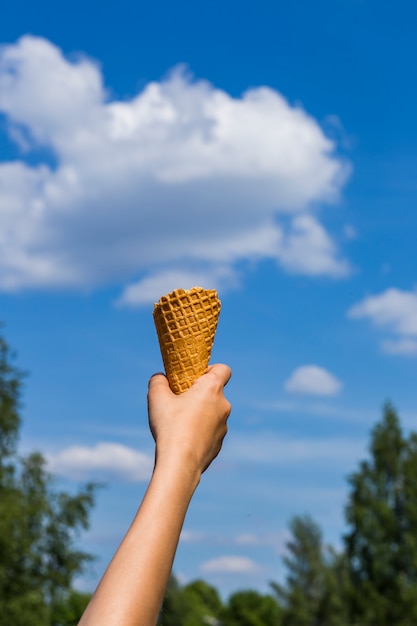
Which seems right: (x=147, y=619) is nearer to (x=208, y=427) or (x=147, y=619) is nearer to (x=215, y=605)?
(x=208, y=427)

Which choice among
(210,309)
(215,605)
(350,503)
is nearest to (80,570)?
(350,503)

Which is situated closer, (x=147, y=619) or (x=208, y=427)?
(x=147, y=619)

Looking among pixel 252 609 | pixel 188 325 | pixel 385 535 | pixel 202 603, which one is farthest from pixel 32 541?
pixel 202 603

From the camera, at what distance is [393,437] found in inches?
1724

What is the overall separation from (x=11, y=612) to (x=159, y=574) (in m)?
33.1

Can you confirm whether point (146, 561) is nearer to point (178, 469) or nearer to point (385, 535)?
point (178, 469)

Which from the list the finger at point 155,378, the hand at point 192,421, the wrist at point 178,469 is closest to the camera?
the wrist at point 178,469

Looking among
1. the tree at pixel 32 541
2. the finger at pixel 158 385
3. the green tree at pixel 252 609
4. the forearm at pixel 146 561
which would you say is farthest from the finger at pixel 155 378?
the green tree at pixel 252 609

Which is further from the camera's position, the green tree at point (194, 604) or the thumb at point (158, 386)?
the green tree at point (194, 604)

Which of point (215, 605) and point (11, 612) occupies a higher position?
point (215, 605)

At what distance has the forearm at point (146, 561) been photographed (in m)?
2.55

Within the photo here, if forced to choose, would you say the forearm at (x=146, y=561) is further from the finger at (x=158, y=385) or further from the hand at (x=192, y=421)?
the finger at (x=158, y=385)

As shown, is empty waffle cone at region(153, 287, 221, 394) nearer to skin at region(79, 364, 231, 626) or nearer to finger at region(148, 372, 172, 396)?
finger at region(148, 372, 172, 396)

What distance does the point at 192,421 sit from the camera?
3.16 meters
